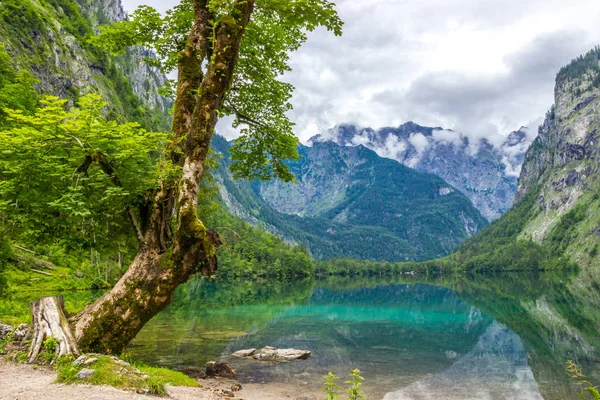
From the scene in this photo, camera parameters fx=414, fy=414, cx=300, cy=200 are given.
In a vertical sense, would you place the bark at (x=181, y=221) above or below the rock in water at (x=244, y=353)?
above

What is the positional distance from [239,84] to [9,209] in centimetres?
995

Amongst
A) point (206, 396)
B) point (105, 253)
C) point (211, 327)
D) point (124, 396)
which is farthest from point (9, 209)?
point (211, 327)

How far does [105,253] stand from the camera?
16.6 metres

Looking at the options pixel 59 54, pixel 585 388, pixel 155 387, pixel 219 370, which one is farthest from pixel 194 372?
pixel 59 54

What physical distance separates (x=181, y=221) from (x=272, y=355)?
15.6m

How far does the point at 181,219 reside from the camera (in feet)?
45.2

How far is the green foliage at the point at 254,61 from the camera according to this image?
17.5 m

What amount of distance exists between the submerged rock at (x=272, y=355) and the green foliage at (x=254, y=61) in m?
12.6

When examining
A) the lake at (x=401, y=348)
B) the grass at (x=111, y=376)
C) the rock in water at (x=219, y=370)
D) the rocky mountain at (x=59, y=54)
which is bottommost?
the lake at (x=401, y=348)

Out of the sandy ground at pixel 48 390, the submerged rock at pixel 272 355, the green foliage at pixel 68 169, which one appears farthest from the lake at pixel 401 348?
the green foliage at pixel 68 169

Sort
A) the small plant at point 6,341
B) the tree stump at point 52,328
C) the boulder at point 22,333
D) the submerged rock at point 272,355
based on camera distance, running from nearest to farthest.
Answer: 1. the tree stump at point 52,328
2. the small plant at point 6,341
3. the boulder at point 22,333
4. the submerged rock at point 272,355

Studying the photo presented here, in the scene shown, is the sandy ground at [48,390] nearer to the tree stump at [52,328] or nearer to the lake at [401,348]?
the tree stump at [52,328]

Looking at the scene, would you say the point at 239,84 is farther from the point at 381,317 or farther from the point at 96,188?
the point at 381,317

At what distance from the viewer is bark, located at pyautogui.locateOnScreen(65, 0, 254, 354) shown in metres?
13.8
